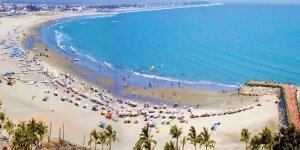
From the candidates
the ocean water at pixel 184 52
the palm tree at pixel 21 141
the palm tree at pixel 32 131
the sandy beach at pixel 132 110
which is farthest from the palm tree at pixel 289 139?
the ocean water at pixel 184 52

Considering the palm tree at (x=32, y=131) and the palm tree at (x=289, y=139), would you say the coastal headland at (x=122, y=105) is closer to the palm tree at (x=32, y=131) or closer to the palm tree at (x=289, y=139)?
the palm tree at (x=32, y=131)

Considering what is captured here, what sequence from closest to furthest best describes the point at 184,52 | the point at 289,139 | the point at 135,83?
the point at 289,139 < the point at 135,83 < the point at 184,52

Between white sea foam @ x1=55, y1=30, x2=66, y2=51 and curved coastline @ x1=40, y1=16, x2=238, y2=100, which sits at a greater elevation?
white sea foam @ x1=55, y1=30, x2=66, y2=51

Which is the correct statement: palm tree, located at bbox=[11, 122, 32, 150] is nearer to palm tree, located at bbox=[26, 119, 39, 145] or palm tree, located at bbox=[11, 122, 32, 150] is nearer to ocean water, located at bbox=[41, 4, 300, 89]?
palm tree, located at bbox=[26, 119, 39, 145]

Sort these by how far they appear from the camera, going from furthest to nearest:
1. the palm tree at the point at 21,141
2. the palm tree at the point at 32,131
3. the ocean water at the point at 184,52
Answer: the ocean water at the point at 184,52
the palm tree at the point at 32,131
the palm tree at the point at 21,141

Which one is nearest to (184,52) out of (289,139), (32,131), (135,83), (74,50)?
(74,50)

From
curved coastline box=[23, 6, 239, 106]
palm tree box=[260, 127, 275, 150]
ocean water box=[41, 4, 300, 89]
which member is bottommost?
palm tree box=[260, 127, 275, 150]

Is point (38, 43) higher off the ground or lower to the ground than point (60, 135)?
higher

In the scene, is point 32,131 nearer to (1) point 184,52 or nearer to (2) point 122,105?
(2) point 122,105

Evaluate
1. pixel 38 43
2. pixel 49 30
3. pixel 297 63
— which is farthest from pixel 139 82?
pixel 49 30

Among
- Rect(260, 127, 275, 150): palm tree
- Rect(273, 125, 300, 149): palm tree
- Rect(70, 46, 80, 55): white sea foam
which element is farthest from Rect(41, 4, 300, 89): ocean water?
Rect(273, 125, 300, 149): palm tree

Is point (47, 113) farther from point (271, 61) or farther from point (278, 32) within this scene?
point (278, 32)
